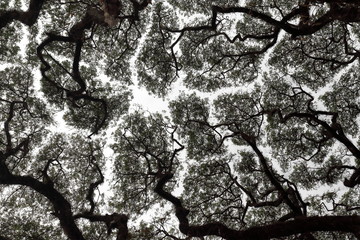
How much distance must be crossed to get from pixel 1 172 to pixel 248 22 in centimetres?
1203

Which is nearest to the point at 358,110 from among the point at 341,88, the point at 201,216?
the point at 341,88

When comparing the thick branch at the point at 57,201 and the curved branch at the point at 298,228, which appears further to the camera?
the thick branch at the point at 57,201

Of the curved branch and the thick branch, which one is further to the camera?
the thick branch

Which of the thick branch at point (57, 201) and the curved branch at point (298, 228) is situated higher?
the thick branch at point (57, 201)

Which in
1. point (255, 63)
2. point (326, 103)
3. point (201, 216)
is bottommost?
point (201, 216)

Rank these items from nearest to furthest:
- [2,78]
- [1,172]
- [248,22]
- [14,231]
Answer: [1,172] < [14,231] < [2,78] < [248,22]

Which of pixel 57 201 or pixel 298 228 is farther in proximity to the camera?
pixel 57 201

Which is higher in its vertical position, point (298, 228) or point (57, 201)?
point (57, 201)

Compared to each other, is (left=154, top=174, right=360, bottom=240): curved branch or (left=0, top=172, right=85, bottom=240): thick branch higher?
(left=0, top=172, right=85, bottom=240): thick branch

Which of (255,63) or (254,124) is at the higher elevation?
(255,63)

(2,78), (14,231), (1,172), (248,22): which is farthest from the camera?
(248,22)

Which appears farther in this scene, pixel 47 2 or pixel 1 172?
pixel 47 2

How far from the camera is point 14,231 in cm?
1295

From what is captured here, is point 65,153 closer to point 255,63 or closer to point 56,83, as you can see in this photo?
point 56,83
